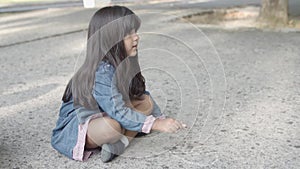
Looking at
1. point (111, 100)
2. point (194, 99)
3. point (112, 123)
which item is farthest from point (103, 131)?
point (194, 99)

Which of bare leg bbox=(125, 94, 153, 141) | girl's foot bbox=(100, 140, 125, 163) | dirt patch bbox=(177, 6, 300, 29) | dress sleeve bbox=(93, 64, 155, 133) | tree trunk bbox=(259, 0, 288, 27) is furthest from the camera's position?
dirt patch bbox=(177, 6, 300, 29)

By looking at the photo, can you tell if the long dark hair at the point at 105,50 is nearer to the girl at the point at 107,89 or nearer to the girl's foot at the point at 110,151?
the girl at the point at 107,89

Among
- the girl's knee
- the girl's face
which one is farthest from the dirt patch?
the girl's knee

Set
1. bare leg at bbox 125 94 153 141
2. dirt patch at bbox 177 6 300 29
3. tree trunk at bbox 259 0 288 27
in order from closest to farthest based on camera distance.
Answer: bare leg at bbox 125 94 153 141, tree trunk at bbox 259 0 288 27, dirt patch at bbox 177 6 300 29

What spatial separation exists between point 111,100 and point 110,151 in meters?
0.30

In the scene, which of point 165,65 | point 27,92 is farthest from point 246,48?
point 27,92

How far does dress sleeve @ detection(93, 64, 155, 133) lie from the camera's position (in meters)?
2.21

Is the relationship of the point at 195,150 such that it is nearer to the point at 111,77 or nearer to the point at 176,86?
the point at 111,77

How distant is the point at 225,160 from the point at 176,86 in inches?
58.5

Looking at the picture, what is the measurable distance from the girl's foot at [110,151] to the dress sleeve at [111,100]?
0.16 m

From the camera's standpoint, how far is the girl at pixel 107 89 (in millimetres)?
2225

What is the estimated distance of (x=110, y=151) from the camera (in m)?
2.33

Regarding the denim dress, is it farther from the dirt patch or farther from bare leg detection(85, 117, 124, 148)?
the dirt patch

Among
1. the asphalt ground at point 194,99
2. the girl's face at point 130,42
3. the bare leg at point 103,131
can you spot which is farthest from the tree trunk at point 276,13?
the bare leg at point 103,131
